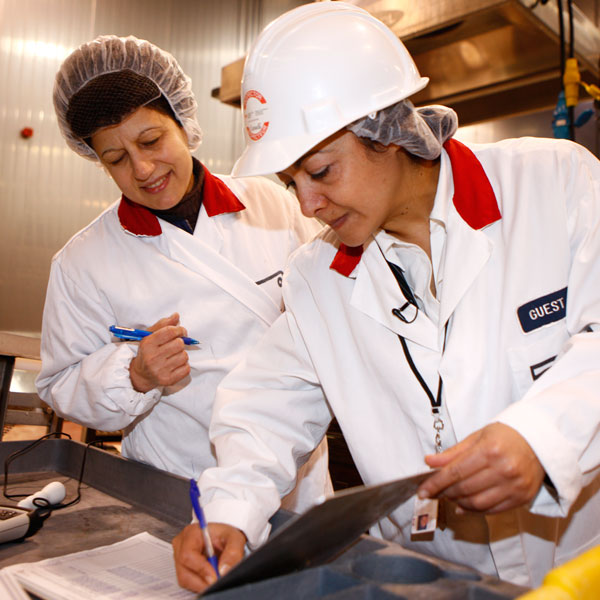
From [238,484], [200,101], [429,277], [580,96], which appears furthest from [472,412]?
[200,101]

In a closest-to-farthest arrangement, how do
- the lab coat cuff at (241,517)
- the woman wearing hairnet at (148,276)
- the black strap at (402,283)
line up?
the lab coat cuff at (241,517) → the black strap at (402,283) → the woman wearing hairnet at (148,276)

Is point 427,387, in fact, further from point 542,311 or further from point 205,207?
point 205,207

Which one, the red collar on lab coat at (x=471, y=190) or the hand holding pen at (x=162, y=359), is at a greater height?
the red collar on lab coat at (x=471, y=190)

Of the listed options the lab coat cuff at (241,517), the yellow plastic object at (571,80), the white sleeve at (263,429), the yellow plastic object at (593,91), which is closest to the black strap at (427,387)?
the white sleeve at (263,429)

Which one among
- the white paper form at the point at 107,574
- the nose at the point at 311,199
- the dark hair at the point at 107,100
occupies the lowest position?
the white paper form at the point at 107,574

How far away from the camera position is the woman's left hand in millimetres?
768

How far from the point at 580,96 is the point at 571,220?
122cm

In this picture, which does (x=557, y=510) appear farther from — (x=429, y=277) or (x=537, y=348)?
(x=429, y=277)

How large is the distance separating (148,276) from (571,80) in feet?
4.08

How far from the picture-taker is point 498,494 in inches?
30.2

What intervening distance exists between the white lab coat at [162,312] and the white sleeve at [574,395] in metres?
0.74

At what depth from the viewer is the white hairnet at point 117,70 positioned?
1.41 meters

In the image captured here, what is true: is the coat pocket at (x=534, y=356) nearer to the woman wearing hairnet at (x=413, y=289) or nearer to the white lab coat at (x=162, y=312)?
the woman wearing hairnet at (x=413, y=289)

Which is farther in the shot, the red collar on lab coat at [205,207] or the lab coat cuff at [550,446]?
the red collar on lab coat at [205,207]
